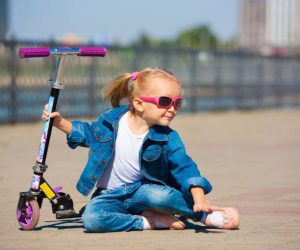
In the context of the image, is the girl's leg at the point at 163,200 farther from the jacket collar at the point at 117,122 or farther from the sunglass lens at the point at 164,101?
the sunglass lens at the point at 164,101

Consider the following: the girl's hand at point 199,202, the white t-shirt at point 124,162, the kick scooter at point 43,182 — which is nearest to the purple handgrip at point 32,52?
the kick scooter at point 43,182

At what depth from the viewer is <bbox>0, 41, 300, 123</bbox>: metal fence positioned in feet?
63.8

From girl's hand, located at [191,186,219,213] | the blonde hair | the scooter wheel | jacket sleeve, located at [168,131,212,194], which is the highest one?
the blonde hair

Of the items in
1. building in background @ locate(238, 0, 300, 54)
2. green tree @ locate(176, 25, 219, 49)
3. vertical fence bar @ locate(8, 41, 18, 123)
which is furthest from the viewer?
green tree @ locate(176, 25, 219, 49)

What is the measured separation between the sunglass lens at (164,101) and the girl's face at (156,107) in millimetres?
29

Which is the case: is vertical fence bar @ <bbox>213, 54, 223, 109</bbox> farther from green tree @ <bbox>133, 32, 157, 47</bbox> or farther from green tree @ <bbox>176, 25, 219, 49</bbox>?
green tree @ <bbox>176, 25, 219, 49</bbox>

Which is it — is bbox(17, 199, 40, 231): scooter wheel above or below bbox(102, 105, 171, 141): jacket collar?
below

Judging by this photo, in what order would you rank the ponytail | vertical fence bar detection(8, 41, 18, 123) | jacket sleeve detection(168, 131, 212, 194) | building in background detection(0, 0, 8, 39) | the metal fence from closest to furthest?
jacket sleeve detection(168, 131, 212, 194)
the ponytail
vertical fence bar detection(8, 41, 18, 123)
the metal fence
building in background detection(0, 0, 8, 39)

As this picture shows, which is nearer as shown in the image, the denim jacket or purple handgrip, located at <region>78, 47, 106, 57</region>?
the denim jacket

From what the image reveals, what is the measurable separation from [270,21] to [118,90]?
103734 mm

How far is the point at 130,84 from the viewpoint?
7.00 metres

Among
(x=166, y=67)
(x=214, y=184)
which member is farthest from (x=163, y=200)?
(x=166, y=67)

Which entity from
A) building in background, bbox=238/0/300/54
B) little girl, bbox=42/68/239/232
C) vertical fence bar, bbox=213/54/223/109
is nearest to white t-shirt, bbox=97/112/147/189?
little girl, bbox=42/68/239/232

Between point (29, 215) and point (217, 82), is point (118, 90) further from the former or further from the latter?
point (217, 82)
